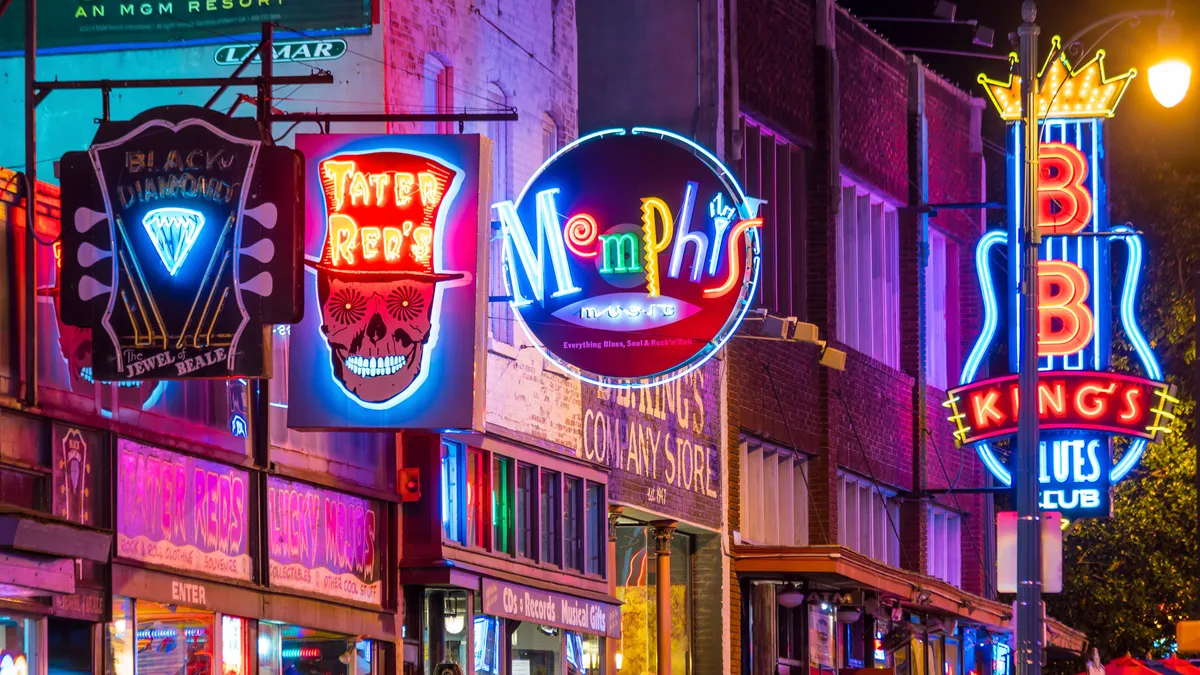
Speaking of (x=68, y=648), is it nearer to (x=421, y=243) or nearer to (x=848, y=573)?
(x=421, y=243)

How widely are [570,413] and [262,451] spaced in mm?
6687

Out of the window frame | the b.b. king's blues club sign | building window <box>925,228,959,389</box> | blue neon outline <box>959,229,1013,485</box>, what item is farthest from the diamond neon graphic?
building window <box>925,228,959,389</box>

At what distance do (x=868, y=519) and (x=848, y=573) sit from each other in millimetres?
6486

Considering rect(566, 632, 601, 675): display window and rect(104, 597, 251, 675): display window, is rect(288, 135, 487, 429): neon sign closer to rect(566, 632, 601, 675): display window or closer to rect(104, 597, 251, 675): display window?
rect(104, 597, 251, 675): display window

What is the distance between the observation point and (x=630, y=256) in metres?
24.7

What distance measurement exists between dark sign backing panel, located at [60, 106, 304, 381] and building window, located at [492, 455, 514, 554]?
24.7 feet

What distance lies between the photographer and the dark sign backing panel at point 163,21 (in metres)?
22.0

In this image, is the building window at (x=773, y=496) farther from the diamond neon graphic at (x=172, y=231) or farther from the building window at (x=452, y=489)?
the diamond neon graphic at (x=172, y=231)

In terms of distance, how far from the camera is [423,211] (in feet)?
65.5

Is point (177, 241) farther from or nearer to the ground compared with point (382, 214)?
nearer to the ground

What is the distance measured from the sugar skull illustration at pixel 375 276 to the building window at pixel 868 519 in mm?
16101

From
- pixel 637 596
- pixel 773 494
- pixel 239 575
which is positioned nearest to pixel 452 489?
pixel 239 575

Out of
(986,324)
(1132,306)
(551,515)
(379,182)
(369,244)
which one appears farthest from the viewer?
(986,324)

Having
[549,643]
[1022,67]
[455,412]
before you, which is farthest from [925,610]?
[455,412]
